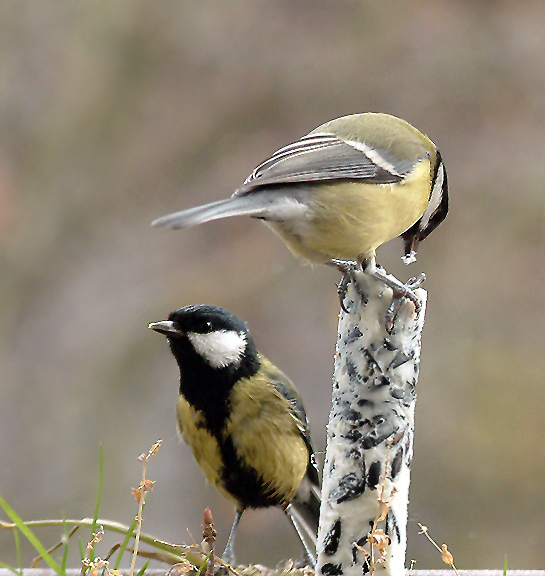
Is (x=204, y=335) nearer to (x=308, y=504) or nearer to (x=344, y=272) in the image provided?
(x=344, y=272)

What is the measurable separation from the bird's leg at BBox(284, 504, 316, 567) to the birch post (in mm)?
270

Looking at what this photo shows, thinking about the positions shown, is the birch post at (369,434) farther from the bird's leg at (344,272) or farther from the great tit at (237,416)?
the great tit at (237,416)

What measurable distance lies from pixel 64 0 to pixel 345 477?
351cm

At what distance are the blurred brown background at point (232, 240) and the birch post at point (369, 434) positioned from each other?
2.10 meters

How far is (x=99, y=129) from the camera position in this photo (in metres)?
4.13

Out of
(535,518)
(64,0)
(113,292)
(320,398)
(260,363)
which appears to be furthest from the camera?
(64,0)

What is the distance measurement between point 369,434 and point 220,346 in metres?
0.37

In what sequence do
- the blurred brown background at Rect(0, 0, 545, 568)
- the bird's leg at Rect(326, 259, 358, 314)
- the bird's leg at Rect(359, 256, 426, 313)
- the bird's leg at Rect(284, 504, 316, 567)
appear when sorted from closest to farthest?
the bird's leg at Rect(359, 256, 426, 313) → the bird's leg at Rect(326, 259, 358, 314) → the bird's leg at Rect(284, 504, 316, 567) → the blurred brown background at Rect(0, 0, 545, 568)

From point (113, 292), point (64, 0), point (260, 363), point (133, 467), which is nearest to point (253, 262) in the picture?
point (113, 292)

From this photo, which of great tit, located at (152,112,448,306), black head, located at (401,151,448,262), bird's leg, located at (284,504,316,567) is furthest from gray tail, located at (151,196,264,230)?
bird's leg, located at (284,504,316,567)

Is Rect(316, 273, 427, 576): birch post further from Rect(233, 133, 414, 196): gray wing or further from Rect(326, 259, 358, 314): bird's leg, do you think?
Rect(233, 133, 414, 196): gray wing

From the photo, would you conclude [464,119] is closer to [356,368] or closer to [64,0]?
[64,0]

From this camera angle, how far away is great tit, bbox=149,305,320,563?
154 cm

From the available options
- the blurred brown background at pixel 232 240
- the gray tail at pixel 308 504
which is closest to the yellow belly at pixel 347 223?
the gray tail at pixel 308 504
